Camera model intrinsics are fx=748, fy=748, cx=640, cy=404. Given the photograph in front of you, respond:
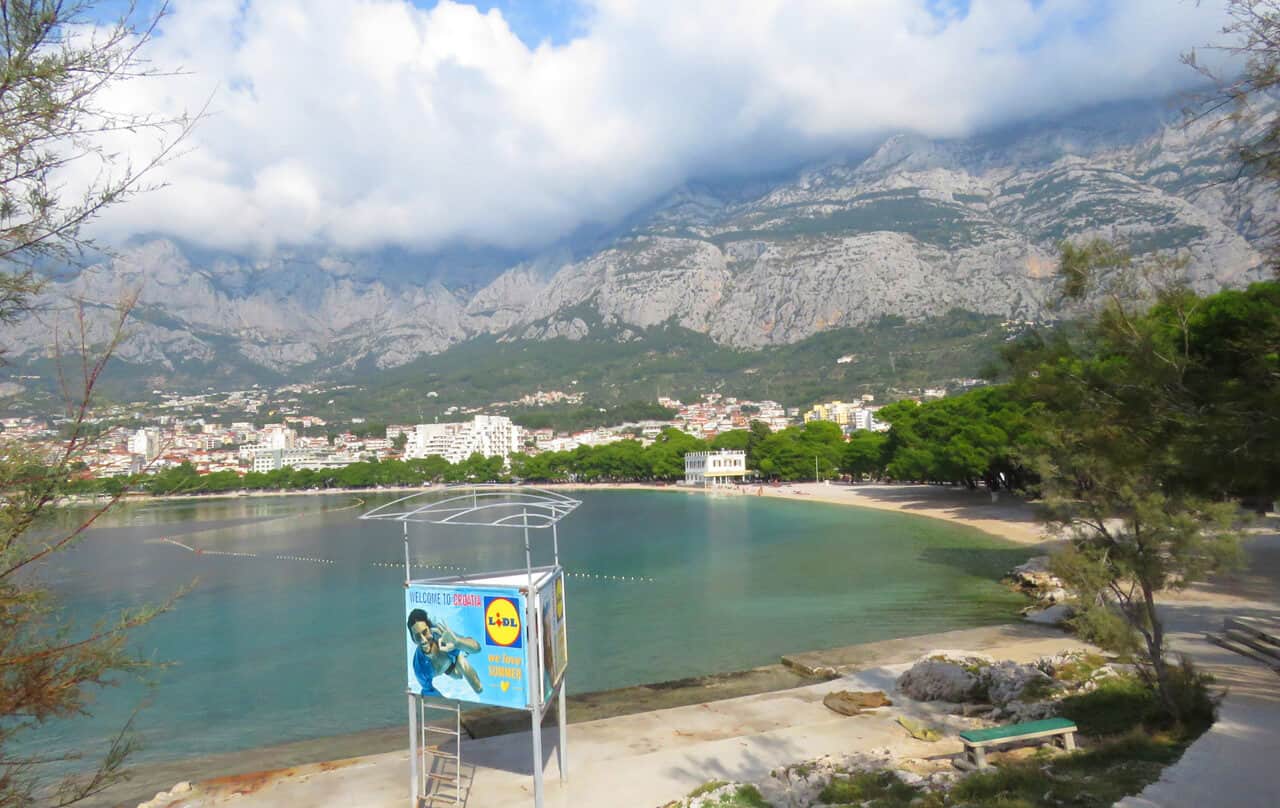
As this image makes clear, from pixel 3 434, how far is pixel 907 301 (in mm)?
119750

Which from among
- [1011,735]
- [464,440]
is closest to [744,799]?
[1011,735]

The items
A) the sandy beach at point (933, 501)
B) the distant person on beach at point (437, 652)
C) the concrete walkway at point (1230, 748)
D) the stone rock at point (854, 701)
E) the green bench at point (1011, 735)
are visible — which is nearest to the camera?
the concrete walkway at point (1230, 748)

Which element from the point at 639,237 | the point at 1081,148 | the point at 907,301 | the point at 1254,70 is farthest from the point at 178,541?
the point at 1081,148

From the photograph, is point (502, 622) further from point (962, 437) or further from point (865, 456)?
point (865, 456)

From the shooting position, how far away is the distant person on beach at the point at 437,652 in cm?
709

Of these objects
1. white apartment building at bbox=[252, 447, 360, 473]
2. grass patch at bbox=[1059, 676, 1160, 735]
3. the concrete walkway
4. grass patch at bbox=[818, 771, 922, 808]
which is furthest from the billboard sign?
white apartment building at bbox=[252, 447, 360, 473]

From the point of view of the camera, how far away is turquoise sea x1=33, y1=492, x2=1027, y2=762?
544 inches

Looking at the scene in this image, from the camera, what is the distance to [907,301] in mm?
113875

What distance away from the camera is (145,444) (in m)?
4.04

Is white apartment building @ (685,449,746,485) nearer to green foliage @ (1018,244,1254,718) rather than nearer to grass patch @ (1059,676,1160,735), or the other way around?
green foliage @ (1018,244,1254,718)

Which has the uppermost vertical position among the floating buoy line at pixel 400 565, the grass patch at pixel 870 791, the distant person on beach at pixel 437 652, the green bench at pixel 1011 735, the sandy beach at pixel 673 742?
the distant person on beach at pixel 437 652

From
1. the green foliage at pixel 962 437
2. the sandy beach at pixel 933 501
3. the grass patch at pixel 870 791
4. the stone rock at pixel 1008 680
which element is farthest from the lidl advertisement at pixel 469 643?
the green foliage at pixel 962 437

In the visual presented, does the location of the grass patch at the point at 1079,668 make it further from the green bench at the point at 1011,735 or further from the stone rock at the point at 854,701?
the green bench at the point at 1011,735

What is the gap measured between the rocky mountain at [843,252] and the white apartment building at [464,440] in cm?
3765
